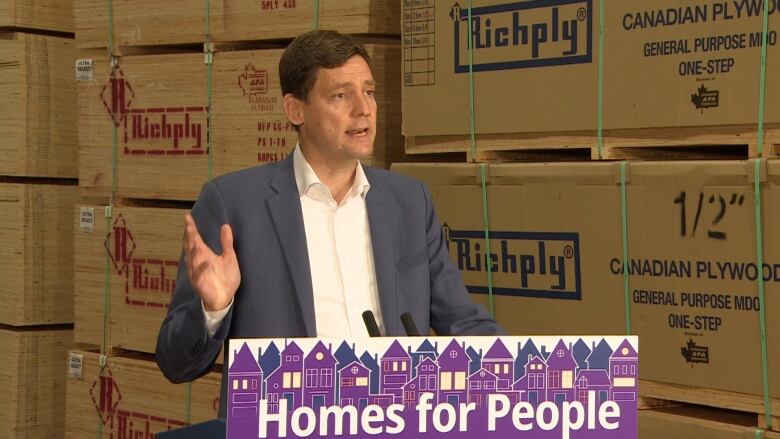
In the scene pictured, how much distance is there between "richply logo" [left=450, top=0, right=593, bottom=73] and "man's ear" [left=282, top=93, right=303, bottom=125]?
1.06 metres

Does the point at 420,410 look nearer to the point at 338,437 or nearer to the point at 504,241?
the point at 338,437

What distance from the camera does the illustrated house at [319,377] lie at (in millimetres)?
2078

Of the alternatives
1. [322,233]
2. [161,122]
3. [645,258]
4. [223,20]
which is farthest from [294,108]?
[161,122]

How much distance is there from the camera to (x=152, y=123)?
518cm

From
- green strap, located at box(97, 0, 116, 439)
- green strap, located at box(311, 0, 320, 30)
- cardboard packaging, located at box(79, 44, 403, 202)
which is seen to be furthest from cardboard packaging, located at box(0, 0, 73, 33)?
green strap, located at box(311, 0, 320, 30)

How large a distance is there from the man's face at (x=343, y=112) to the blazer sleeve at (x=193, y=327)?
302 mm

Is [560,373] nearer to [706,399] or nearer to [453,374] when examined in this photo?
[453,374]

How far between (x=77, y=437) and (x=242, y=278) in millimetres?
2752

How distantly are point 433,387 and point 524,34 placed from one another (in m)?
2.13

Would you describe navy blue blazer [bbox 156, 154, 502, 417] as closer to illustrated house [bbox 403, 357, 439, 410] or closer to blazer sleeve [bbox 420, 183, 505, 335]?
blazer sleeve [bbox 420, 183, 505, 335]

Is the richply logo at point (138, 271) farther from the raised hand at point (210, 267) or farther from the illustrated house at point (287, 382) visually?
the illustrated house at point (287, 382)

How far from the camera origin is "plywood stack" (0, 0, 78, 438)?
580 centimetres

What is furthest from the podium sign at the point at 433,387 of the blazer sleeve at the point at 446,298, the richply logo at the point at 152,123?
the richply logo at the point at 152,123

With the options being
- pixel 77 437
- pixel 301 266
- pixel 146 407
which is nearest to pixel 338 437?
pixel 301 266
